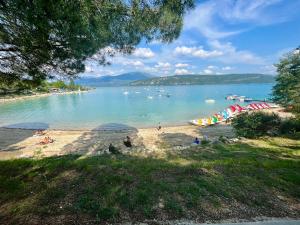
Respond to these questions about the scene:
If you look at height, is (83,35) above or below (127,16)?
below

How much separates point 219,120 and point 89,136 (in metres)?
15.7

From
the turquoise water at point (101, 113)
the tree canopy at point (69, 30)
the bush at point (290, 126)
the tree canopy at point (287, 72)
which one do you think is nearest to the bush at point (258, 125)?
the bush at point (290, 126)

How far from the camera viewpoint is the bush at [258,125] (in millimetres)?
13906

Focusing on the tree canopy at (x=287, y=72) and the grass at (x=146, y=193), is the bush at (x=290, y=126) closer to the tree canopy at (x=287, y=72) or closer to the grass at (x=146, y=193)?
the tree canopy at (x=287, y=72)

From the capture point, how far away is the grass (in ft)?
10.8

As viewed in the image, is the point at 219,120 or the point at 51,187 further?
the point at 219,120

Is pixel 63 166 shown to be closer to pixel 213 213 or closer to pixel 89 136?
pixel 213 213

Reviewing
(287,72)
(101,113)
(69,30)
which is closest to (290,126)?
(287,72)

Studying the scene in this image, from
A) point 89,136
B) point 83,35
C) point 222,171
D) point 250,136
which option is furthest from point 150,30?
point 89,136

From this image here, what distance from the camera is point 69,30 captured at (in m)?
3.64

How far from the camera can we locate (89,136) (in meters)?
22.2

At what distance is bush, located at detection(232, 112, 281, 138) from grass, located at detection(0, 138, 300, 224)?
8.88m

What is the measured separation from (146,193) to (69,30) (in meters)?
3.05

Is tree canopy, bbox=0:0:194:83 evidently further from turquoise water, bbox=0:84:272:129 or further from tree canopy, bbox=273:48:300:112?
turquoise water, bbox=0:84:272:129
